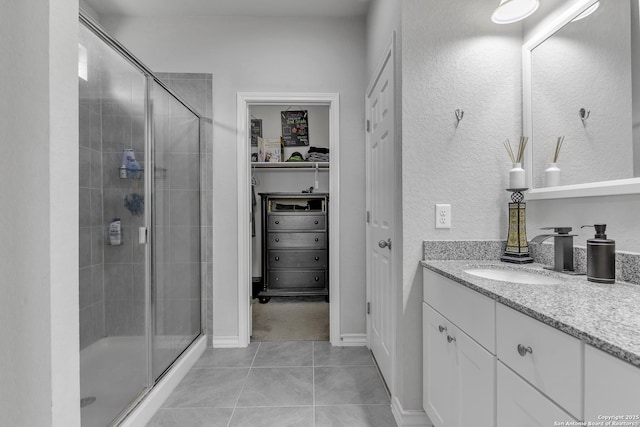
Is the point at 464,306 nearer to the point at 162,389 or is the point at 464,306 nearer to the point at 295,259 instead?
the point at 162,389

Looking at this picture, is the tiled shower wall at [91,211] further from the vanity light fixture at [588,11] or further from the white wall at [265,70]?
the vanity light fixture at [588,11]

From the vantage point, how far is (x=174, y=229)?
2.20m

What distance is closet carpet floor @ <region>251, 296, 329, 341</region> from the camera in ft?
9.06

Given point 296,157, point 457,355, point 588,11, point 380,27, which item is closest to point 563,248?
point 457,355

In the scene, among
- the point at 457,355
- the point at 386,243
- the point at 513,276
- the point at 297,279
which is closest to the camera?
the point at 457,355

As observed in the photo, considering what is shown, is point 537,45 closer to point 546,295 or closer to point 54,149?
point 546,295

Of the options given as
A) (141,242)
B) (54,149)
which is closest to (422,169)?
(54,149)

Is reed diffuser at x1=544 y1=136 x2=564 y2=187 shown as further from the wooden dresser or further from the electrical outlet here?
the wooden dresser

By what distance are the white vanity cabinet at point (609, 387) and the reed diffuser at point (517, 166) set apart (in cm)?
104

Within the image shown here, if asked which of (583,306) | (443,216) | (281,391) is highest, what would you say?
(443,216)

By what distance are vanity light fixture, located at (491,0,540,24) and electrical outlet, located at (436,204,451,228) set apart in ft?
2.93

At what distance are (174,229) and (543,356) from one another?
7.10ft

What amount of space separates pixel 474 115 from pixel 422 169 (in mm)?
386

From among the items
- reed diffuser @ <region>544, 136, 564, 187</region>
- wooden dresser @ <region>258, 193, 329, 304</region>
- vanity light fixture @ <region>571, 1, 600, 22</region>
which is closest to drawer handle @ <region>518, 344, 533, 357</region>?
reed diffuser @ <region>544, 136, 564, 187</region>
